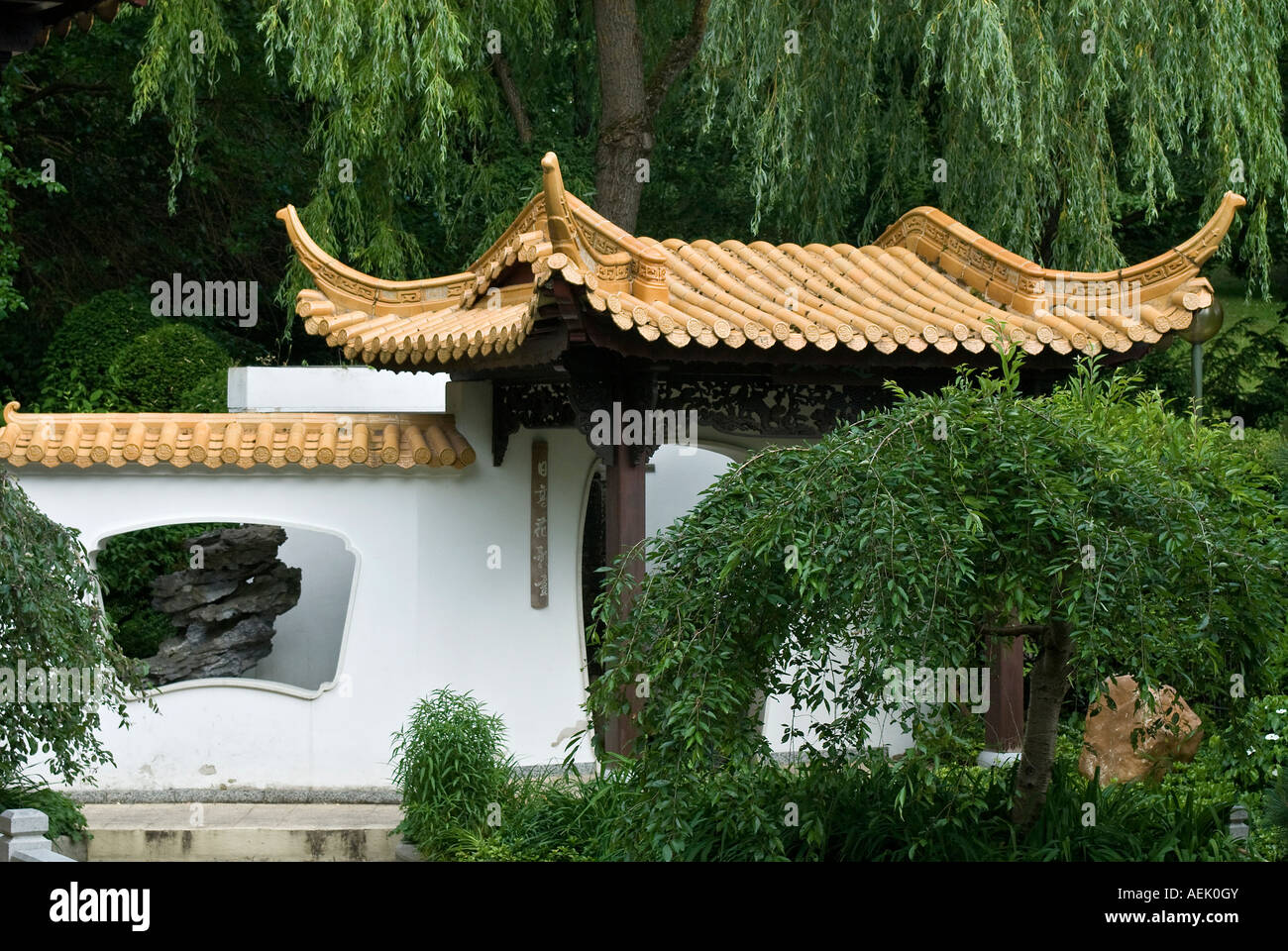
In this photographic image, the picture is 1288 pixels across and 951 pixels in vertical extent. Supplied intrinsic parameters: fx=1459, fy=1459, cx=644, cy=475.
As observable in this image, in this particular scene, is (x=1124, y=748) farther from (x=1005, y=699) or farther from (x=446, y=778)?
(x=446, y=778)

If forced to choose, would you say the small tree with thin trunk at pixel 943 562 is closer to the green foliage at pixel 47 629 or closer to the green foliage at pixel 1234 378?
the green foliage at pixel 47 629

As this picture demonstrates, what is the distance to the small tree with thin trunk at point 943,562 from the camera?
4.59 meters

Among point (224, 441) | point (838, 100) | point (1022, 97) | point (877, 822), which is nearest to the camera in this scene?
point (877, 822)

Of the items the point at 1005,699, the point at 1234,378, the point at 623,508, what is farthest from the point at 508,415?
the point at 1234,378

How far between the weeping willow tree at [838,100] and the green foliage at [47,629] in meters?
5.30

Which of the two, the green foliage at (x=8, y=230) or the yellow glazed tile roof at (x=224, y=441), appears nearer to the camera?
the yellow glazed tile roof at (x=224, y=441)

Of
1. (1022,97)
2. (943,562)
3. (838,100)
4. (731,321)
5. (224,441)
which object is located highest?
(838,100)

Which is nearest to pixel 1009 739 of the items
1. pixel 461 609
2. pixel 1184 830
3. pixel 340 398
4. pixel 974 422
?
pixel 1184 830

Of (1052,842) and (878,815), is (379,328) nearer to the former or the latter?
(878,815)

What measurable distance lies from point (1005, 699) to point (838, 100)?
175 inches

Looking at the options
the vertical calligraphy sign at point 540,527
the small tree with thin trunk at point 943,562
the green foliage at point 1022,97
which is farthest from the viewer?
the green foliage at point 1022,97

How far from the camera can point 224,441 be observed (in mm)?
8117

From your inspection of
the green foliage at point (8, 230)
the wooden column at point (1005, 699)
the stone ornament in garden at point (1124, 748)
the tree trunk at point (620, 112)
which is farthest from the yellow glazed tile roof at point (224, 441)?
the tree trunk at point (620, 112)

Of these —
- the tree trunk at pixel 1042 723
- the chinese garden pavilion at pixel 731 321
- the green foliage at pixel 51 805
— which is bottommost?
the green foliage at pixel 51 805
